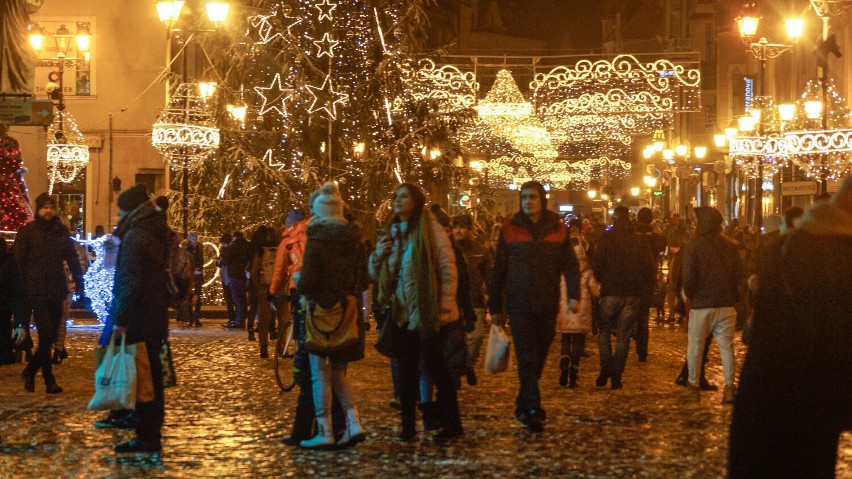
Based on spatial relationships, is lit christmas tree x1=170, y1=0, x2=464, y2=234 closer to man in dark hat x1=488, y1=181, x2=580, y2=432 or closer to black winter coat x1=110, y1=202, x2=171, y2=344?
man in dark hat x1=488, y1=181, x2=580, y2=432

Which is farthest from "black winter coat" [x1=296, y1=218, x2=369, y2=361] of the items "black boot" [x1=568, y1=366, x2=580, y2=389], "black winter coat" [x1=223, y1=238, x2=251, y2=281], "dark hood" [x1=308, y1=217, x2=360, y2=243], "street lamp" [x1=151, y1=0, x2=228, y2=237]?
"black winter coat" [x1=223, y1=238, x2=251, y2=281]

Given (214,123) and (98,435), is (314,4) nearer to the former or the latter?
(214,123)

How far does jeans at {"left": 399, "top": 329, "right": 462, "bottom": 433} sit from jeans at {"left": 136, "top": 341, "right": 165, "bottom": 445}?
69.9 inches

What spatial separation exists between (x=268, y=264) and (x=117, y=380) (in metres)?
8.06

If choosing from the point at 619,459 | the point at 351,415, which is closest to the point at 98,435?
the point at 351,415

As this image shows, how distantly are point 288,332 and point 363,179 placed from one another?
12.3 metres

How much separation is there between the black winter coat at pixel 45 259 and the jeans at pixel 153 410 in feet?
13.5

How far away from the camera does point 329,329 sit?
9.64 meters

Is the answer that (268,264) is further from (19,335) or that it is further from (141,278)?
(141,278)

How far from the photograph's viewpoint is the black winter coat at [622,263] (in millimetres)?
13859

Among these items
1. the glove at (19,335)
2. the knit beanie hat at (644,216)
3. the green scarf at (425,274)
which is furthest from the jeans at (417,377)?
the knit beanie hat at (644,216)

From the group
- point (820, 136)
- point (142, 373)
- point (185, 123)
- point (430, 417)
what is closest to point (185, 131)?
point (185, 123)

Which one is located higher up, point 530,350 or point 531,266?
point 531,266

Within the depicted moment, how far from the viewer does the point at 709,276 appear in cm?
1257
